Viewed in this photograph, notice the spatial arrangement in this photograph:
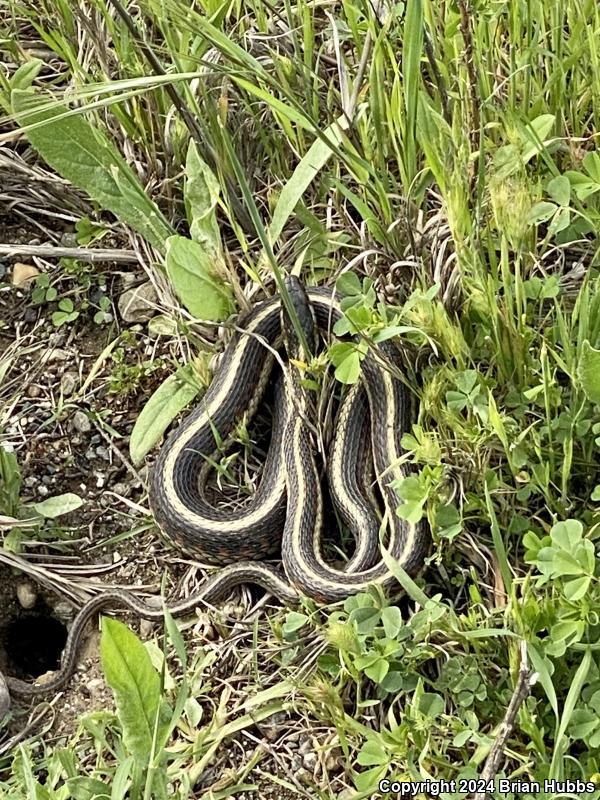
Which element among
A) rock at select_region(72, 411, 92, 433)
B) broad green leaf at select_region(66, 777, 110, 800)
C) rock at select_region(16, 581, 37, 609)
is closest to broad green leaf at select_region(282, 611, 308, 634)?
broad green leaf at select_region(66, 777, 110, 800)

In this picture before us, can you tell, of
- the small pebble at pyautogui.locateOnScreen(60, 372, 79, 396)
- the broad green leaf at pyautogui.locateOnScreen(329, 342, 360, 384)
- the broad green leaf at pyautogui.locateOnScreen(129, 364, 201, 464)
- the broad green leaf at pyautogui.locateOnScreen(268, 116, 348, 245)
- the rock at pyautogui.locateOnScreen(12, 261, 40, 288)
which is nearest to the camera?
the broad green leaf at pyautogui.locateOnScreen(329, 342, 360, 384)

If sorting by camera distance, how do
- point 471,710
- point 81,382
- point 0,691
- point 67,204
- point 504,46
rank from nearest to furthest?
1. point 471,710
2. point 0,691
3. point 504,46
4. point 81,382
5. point 67,204

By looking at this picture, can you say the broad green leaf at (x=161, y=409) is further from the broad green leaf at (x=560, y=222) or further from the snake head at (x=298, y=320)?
the broad green leaf at (x=560, y=222)

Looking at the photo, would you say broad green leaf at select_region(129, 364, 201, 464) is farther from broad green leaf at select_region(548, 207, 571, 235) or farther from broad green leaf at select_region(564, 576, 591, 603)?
broad green leaf at select_region(564, 576, 591, 603)

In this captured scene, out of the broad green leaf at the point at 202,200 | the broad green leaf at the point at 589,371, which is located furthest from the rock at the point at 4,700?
the broad green leaf at the point at 589,371

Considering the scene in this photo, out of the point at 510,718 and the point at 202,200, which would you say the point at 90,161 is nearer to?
the point at 202,200

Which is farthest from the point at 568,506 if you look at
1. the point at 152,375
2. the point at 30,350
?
the point at 30,350

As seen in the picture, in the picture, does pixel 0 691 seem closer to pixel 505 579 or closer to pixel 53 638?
pixel 53 638
